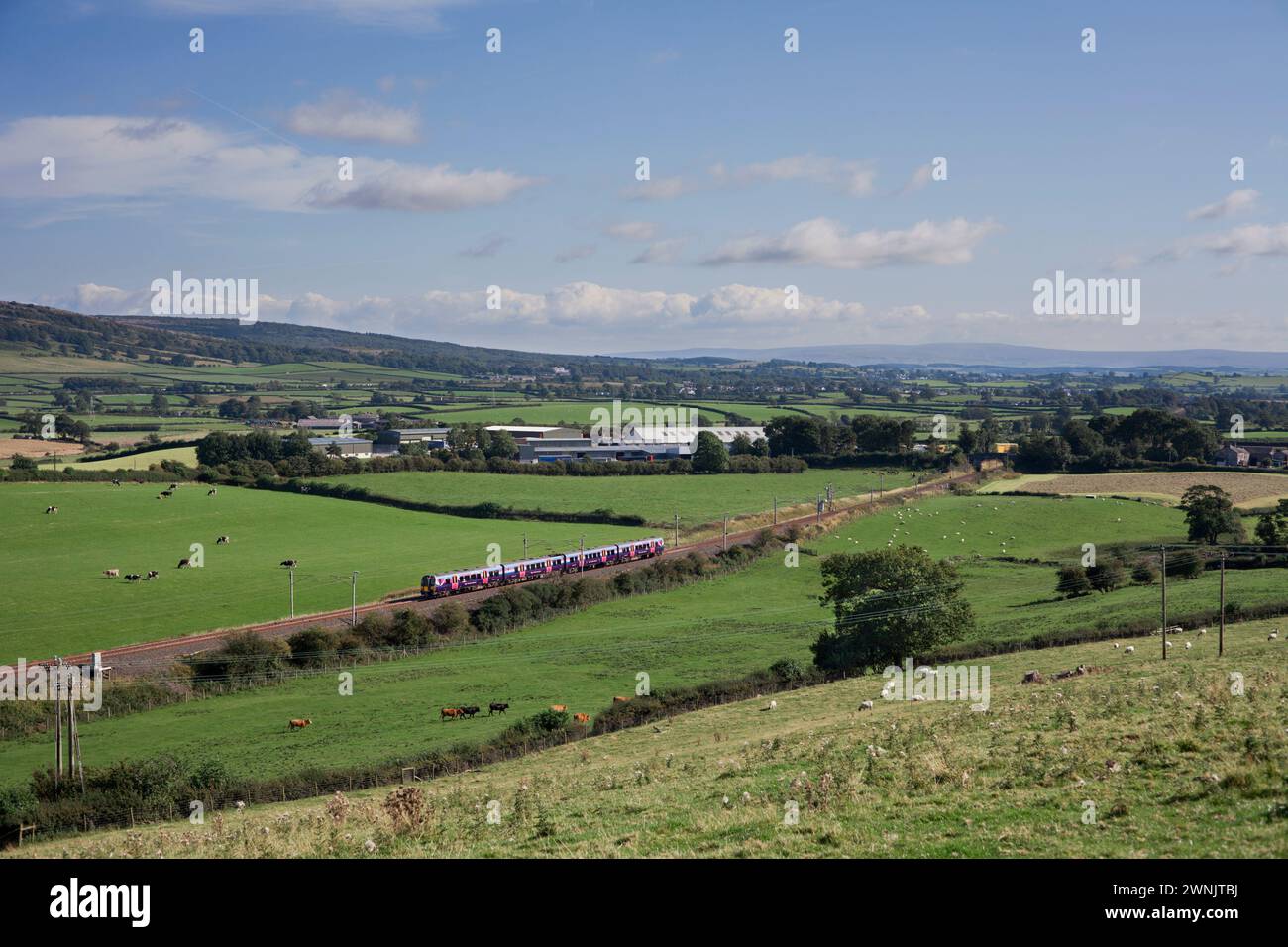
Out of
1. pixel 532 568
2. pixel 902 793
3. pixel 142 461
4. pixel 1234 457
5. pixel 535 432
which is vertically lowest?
pixel 532 568

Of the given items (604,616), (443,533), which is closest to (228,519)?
(443,533)

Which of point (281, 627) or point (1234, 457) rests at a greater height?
point (1234, 457)

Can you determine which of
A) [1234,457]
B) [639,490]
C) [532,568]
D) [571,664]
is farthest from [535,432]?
[571,664]

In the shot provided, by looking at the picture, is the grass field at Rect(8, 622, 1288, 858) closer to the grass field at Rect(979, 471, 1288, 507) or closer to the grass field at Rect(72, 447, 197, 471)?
the grass field at Rect(979, 471, 1288, 507)

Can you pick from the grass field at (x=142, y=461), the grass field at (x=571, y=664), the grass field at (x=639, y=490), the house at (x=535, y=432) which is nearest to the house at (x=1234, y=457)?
the grass field at (x=639, y=490)

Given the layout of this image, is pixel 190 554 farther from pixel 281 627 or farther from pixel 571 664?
pixel 571 664

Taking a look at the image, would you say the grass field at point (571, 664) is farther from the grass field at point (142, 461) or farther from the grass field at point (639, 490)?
the grass field at point (142, 461)
